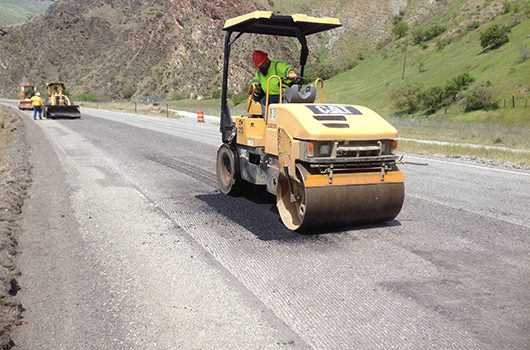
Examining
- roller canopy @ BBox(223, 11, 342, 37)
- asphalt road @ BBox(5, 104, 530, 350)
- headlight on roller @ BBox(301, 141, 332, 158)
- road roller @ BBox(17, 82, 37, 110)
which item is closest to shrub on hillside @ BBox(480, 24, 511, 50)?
asphalt road @ BBox(5, 104, 530, 350)

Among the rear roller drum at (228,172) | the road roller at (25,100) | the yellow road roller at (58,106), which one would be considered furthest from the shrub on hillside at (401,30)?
the rear roller drum at (228,172)

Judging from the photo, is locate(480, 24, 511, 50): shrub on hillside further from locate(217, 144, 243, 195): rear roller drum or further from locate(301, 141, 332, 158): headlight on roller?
locate(301, 141, 332, 158): headlight on roller

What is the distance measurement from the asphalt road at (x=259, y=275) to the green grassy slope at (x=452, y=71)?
95.3 ft

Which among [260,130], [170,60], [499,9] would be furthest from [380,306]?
[170,60]

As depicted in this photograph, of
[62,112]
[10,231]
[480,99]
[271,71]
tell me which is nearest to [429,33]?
[480,99]

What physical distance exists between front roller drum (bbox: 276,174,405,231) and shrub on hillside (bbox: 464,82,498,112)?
33614 millimetres

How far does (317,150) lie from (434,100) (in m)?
39.1

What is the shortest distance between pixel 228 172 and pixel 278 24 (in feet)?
8.36

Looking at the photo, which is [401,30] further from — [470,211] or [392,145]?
[392,145]

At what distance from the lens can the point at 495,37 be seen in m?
45.2

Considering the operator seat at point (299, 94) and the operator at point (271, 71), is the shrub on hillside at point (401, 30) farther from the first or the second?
the operator seat at point (299, 94)

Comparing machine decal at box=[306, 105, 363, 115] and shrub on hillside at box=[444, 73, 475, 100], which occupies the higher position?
shrub on hillside at box=[444, 73, 475, 100]

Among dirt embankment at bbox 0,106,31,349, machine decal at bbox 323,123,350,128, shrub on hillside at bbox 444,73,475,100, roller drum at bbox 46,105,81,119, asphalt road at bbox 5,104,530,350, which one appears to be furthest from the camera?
shrub on hillside at bbox 444,73,475,100

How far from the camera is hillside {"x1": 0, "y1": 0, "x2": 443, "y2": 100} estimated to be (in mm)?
70375
